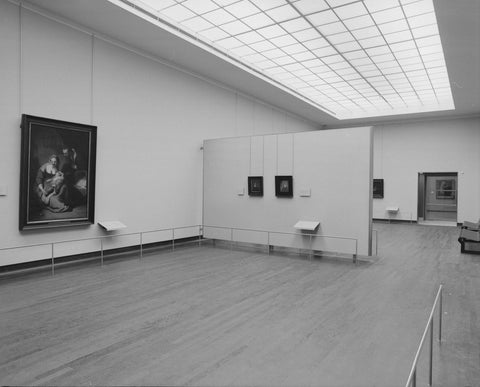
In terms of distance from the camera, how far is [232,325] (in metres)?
6.80

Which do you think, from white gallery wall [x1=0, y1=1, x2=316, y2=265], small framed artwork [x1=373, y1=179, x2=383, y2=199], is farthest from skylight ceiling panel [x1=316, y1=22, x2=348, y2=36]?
small framed artwork [x1=373, y1=179, x2=383, y2=199]

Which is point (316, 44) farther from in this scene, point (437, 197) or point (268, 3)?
point (437, 197)

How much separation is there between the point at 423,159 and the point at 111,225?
24.2m

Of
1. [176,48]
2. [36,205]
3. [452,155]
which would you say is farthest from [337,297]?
[452,155]

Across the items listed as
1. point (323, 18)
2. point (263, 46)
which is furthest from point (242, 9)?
point (263, 46)

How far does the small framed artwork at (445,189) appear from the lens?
2759 centimetres

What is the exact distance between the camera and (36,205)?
11.1m

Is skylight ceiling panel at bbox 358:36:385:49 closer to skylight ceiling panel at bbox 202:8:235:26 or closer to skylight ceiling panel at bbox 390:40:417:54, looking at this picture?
skylight ceiling panel at bbox 390:40:417:54

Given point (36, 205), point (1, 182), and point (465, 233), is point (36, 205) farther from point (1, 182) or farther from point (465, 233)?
point (465, 233)

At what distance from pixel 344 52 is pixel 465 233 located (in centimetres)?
928

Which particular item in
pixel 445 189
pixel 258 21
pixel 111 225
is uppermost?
pixel 258 21

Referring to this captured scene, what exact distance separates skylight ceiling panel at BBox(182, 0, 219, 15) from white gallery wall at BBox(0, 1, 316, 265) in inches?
130

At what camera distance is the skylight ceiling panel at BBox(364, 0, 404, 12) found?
11781mm

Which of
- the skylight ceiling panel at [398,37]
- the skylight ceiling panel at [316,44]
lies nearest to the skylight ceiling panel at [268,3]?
the skylight ceiling panel at [316,44]
